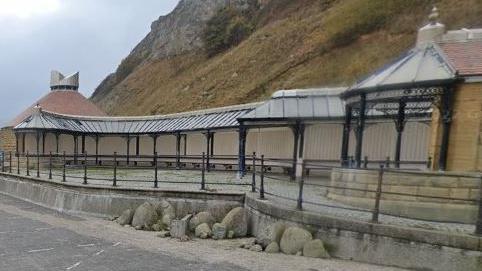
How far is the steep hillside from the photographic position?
36.2 metres

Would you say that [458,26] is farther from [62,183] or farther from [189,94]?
[62,183]

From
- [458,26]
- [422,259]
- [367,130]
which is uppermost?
[458,26]

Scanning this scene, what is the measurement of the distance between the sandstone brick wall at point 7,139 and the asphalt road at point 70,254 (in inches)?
942

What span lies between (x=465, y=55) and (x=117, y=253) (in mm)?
9194

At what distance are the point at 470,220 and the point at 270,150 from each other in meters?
13.0

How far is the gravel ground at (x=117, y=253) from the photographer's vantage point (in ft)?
26.0

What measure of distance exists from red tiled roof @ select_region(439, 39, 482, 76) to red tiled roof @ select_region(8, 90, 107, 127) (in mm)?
31883

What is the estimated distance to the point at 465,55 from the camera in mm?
10117

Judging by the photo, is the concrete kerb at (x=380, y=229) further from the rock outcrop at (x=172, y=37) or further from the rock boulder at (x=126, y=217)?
the rock outcrop at (x=172, y=37)

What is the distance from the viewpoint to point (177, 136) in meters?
26.0

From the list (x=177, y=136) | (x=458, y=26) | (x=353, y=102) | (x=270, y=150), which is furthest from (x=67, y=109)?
(x=458, y=26)

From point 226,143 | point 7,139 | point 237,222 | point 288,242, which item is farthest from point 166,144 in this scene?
point 288,242

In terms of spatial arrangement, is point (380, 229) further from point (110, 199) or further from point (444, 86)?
point (110, 199)

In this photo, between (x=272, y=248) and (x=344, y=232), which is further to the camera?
(x=272, y=248)
